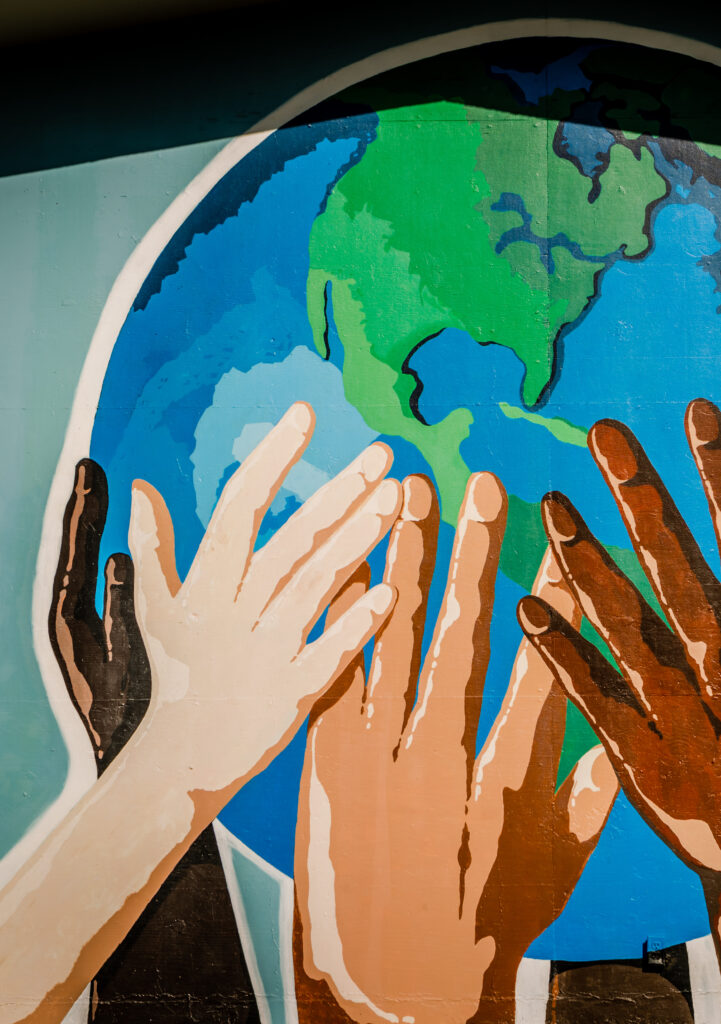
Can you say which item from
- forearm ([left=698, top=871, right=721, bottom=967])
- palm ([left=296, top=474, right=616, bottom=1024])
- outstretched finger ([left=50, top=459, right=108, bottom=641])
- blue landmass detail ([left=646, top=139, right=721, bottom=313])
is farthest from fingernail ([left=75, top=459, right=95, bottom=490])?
forearm ([left=698, top=871, right=721, bottom=967])

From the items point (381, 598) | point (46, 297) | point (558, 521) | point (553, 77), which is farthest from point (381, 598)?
point (553, 77)

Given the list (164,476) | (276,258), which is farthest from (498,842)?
(276,258)

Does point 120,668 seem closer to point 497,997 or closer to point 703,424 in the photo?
point 497,997

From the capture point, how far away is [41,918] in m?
→ 3.65

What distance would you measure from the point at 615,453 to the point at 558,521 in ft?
1.38

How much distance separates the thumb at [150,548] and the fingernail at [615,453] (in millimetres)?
2070

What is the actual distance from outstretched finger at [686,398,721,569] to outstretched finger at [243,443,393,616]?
144 centimetres

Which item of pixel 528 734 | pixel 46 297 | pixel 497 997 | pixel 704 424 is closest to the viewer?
pixel 497 997

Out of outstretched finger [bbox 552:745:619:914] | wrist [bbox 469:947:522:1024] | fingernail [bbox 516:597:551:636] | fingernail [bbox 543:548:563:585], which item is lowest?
wrist [bbox 469:947:522:1024]

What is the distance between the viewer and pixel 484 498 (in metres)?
3.71

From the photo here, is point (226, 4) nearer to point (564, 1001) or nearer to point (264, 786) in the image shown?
point (264, 786)

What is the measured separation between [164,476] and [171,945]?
2167mm

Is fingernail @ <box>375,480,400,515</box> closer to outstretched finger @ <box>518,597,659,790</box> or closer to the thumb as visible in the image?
outstretched finger @ <box>518,597,659,790</box>

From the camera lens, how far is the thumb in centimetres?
374
